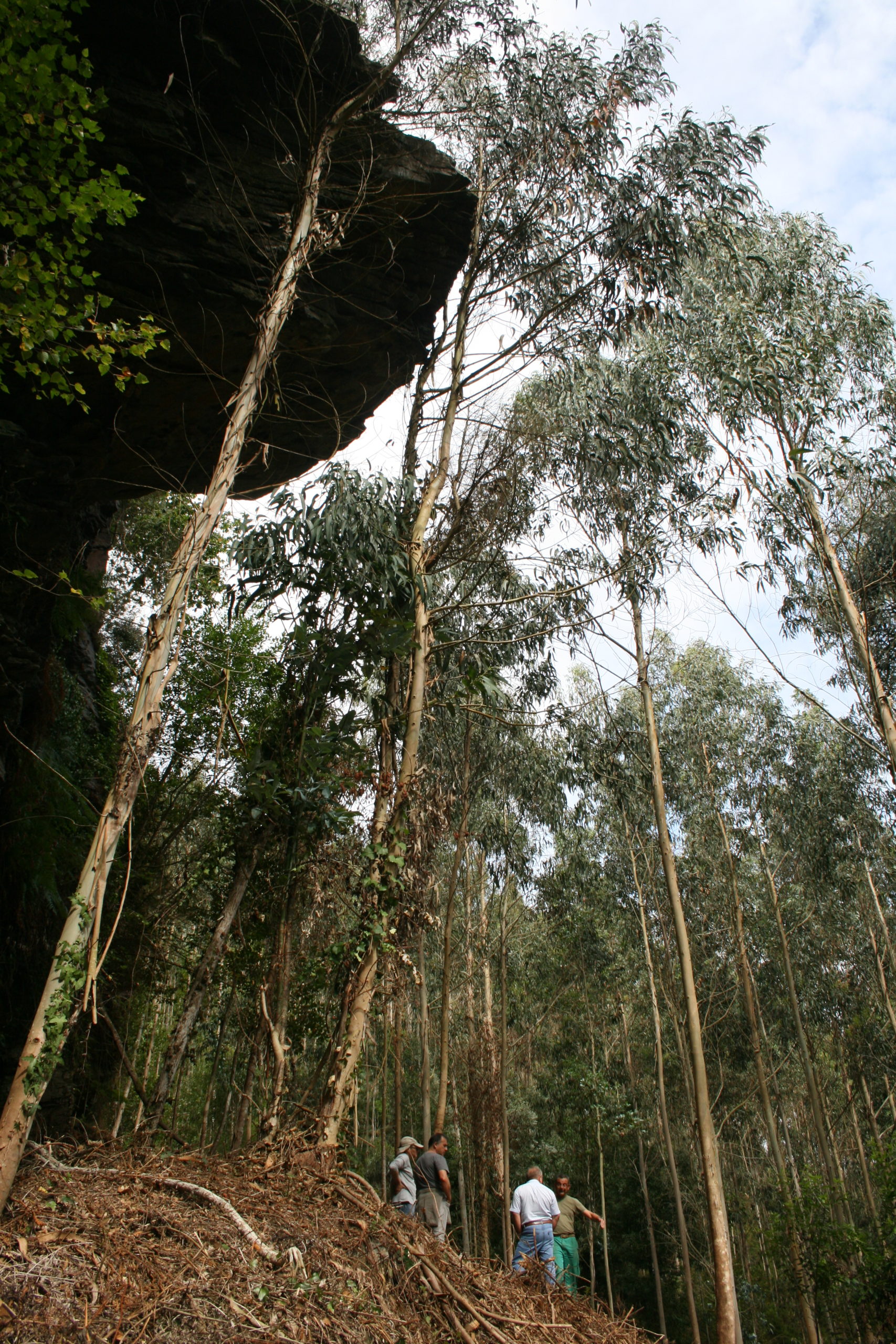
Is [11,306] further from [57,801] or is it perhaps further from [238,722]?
[238,722]

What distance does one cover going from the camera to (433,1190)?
19.6ft

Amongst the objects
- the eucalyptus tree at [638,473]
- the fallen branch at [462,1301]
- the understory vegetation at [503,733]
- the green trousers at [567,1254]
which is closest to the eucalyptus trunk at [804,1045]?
the understory vegetation at [503,733]

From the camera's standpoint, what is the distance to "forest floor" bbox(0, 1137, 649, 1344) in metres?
2.24

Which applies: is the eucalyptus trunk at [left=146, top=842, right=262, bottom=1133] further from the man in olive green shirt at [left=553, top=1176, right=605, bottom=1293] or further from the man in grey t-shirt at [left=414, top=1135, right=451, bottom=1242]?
the man in olive green shirt at [left=553, top=1176, right=605, bottom=1293]

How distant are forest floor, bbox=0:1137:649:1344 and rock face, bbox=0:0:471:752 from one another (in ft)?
12.3

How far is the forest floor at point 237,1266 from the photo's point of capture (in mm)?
2238

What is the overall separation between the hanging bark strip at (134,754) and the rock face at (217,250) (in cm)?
72

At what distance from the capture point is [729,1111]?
48.8 ft

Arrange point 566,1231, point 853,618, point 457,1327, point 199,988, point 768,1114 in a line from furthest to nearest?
point 768,1114, point 853,618, point 566,1231, point 199,988, point 457,1327

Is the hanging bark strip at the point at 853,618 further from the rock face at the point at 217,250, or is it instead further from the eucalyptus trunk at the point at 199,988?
the eucalyptus trunk at the point at 199,988

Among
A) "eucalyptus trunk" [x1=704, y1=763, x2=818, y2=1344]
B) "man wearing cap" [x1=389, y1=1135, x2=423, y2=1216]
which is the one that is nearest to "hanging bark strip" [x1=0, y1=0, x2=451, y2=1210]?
"man wearing cap" [x1=389, y1=1135, x2=423, y2=1216]

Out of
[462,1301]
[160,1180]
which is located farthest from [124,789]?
[462,1301]

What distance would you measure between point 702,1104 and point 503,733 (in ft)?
20.4

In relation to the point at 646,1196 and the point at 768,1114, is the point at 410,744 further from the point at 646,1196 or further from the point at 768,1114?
the point at 646,1196
